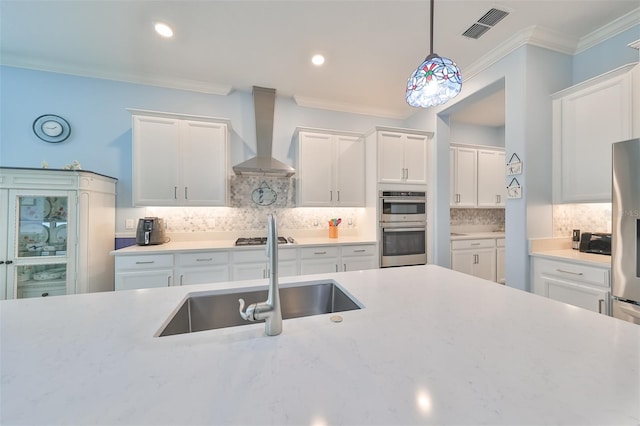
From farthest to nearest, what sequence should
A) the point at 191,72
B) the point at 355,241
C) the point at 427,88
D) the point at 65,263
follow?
1. the point at 355,241
2. the point at 191,72
3. the point at 65,263
4. the point at 427,88

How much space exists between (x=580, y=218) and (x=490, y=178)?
5.21ft

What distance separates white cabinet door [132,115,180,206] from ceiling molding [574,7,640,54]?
408 centimetres

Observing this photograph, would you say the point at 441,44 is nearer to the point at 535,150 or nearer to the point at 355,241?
the point at 535,150

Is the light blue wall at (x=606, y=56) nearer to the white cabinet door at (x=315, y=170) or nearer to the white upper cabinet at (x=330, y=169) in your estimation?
the white upper cabinet at (x=330, y=169)

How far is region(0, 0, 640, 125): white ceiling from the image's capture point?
1899 millimetres

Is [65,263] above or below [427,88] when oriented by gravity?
below

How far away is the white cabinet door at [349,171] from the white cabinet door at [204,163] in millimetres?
1389

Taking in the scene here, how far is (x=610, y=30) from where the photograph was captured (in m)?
2.08

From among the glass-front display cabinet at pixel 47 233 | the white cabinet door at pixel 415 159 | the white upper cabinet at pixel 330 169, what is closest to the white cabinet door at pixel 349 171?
the white upper cabinet at pixel 330 169

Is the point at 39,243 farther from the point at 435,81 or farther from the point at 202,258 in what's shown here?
the point at 435,81

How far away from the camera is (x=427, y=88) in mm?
1291

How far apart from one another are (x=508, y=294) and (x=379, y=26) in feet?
7.30

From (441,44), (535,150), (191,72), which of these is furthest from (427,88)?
(191,72)

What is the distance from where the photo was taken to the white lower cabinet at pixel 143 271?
231cm
